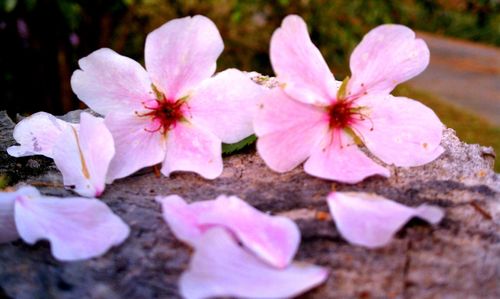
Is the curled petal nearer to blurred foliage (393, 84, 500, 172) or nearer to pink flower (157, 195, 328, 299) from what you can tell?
pink flower (157, 195, 328, 299)

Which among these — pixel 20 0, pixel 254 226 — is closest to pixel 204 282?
pixel 254 226

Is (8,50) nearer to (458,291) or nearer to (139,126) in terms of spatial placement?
(139,126)

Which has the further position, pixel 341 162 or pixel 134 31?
pixel 134 31

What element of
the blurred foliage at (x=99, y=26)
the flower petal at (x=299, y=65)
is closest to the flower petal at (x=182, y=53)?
the flower petal at (x=299, y=65)

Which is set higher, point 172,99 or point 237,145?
point 172,99

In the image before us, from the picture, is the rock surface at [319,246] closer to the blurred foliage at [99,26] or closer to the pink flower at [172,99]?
the pink flower at [172,99]

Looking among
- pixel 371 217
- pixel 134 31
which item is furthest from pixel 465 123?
pixel 371 217

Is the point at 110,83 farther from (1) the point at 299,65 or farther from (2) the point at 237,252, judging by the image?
(2) the point at 237,252
